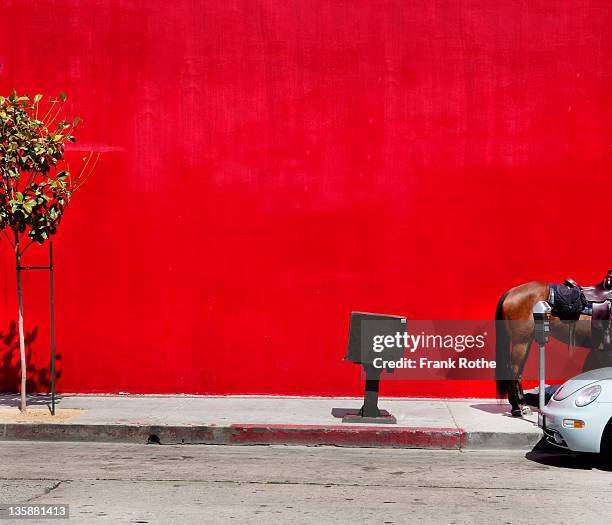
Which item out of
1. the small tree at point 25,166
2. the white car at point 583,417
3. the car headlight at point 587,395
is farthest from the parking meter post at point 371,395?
the small tree at point 25,166

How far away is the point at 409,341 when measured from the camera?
12.7 meters

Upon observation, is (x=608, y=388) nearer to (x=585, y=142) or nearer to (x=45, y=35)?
(x=585, y=142)

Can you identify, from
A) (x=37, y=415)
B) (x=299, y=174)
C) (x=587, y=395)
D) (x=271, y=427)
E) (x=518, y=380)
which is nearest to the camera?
(x=587, y=395)

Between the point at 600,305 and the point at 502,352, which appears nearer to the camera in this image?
the point at 600,305

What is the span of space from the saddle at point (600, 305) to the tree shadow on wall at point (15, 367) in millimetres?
6818

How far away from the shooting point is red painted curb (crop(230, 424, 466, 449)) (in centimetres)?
1020

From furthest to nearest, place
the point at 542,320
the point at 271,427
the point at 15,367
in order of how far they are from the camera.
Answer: the point at 15,367 → the point at 542,320 → the point at 271,427

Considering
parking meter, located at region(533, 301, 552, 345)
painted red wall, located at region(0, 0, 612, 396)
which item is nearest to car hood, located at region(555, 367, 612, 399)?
parking meter, located at region(533, 301, 552, 345)

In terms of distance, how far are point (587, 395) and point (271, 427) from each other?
3356mm

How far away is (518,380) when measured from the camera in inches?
456

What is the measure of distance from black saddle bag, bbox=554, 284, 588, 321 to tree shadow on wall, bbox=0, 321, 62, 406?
649cm

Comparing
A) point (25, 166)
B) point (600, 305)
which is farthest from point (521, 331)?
point (25, 166)

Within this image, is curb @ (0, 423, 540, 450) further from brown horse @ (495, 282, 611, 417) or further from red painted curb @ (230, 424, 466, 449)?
brown horse @ (495, 282, 611, 417)

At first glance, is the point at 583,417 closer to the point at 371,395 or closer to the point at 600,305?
the point at 371,395
